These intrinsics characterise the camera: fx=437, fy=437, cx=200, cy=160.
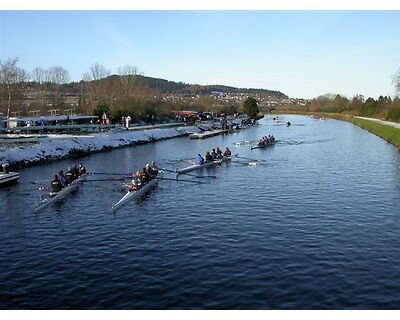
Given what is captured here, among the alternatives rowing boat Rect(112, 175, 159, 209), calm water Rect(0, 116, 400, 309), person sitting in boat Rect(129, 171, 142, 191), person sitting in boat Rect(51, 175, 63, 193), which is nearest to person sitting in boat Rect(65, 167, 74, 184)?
calm water Rect(0, 116, 400, 309)

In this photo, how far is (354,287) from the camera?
1570 centimetres

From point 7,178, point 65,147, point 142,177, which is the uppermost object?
point 65,147

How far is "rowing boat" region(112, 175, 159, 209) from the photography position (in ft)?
91.8

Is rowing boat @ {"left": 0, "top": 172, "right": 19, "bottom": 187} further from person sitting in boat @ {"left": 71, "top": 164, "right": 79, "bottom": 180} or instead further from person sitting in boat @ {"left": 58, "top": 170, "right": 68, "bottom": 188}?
person sitting in boat @ {"left": 58, "top": 170, "right": 68, "bottom": 188}

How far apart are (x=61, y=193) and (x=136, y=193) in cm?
526

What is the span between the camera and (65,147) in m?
54.7

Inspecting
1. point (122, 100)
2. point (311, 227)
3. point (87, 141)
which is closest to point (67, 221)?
point (311, 227)

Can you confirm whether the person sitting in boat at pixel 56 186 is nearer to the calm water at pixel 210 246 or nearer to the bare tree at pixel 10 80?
the calm water at pixel 210 246

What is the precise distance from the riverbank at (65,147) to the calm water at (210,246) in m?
9.73

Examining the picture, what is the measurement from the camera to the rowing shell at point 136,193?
28.0 m

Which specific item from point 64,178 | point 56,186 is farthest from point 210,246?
point 64,178

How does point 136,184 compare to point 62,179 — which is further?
point 62,179

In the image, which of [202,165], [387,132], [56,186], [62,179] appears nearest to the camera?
[56,186]

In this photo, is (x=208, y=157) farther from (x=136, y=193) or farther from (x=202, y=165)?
(x=136, y=193)
